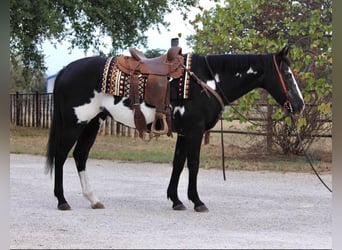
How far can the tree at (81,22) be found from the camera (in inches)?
241

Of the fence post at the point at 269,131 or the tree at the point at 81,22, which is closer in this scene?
the tree at the point at 81,22

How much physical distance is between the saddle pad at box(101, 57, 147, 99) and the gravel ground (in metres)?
1.02

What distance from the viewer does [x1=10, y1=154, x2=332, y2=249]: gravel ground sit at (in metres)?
3.53

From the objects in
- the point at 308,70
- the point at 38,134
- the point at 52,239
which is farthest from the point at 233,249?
the point at 38,134

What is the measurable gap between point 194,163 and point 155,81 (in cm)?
76

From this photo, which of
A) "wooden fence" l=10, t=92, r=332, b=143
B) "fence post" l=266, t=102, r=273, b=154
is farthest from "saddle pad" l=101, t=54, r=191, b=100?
"wooden fence" l=10, t=92, r=332, b=143

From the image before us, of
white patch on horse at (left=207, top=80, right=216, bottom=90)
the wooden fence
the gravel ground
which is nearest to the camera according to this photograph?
the gravel ground

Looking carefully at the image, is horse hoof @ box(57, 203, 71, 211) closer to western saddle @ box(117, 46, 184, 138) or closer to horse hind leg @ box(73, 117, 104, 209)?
horse hind leg @ box(73, 117, 104, 209)

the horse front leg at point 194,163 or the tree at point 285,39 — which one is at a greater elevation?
the tree at point 285,39

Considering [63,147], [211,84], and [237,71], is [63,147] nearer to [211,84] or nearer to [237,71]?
[211,84]

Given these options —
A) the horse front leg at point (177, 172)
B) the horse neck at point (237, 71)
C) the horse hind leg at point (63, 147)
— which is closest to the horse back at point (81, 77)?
the horse hind leg at point (63, 147)

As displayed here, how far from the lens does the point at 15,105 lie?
33.0 ft

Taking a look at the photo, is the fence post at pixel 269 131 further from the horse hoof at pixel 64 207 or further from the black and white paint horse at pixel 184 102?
the horse hoof at pixel 64 207

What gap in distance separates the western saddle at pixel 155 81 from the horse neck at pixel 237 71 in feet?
1.08
